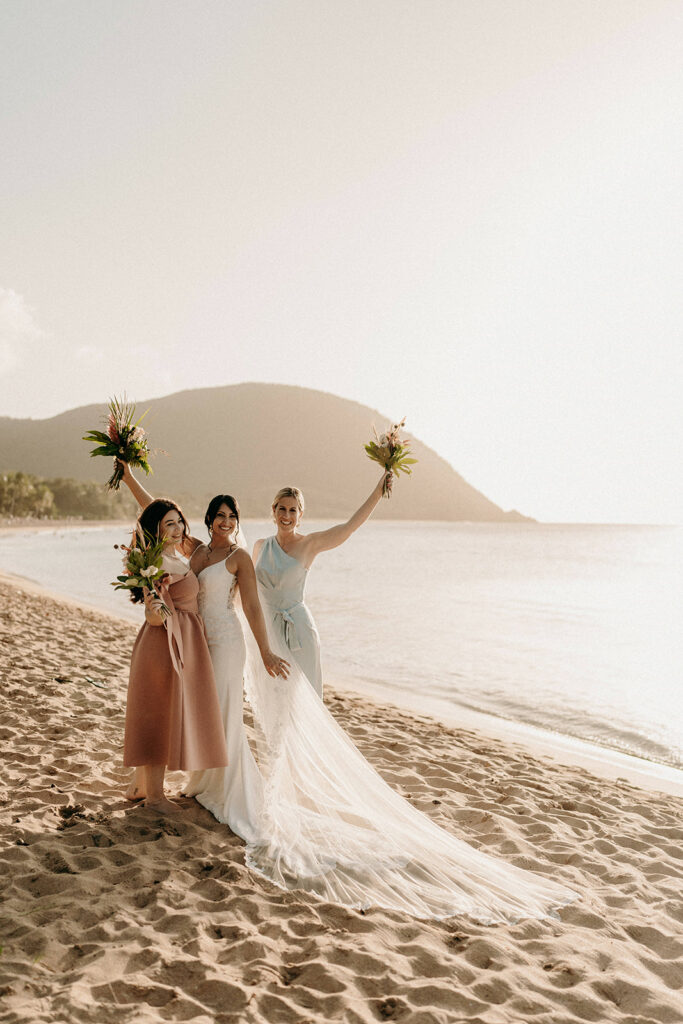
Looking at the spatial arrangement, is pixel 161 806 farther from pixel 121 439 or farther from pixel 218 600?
pixel 121 439

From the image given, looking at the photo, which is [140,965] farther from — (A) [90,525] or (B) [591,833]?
(A) [90,525]

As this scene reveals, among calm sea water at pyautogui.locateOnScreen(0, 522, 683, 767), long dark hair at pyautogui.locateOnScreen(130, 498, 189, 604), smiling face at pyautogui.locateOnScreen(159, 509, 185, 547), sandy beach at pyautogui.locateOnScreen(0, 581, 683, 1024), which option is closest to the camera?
sandy beach at pyautogui.locateOnScreen(0, 581, 683, 1024)

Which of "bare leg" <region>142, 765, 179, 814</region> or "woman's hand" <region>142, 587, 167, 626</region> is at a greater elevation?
"woman's hand" <region>142, 587, 167, 626</region>

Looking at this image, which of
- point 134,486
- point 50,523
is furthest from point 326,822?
point 50,523

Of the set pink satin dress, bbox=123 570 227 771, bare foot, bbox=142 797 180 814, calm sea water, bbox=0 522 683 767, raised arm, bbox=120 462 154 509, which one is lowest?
calm sea water, bbox=0 522 683 767

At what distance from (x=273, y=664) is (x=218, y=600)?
23.1 inches

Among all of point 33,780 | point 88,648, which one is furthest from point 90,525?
point 33,780

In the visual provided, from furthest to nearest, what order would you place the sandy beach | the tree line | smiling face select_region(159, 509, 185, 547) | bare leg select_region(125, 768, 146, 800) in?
1. the tree line
2. bare leg select_region(125, 768, 146, 800)
3. smiling face select_region(159, 509, 185, 547)
4. the sandy beach

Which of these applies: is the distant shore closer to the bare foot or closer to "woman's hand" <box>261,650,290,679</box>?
the bare foot

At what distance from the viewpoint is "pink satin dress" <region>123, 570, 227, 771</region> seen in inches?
185

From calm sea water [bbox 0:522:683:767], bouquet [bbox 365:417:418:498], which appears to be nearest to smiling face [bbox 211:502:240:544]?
bouquet [bbox 365:417:418:498]

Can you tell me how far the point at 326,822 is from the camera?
473 cm

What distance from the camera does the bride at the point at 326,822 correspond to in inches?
163

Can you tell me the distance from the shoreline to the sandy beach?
157cm
